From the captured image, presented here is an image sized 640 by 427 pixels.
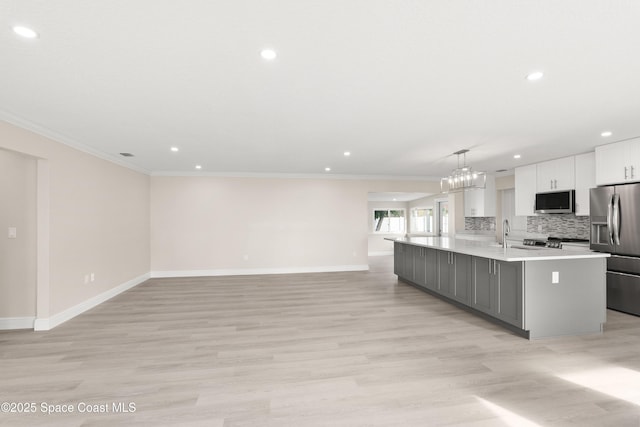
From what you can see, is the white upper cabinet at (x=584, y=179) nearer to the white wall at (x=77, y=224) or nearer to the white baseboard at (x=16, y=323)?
the white wall at (x=77, y=224)

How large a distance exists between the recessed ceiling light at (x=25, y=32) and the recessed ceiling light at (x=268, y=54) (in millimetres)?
1344

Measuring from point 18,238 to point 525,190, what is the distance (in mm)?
8692

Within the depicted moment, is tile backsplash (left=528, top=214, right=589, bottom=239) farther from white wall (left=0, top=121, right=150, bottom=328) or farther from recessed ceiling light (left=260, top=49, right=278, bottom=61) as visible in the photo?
white wall (left=0, top=121, right=150, bottom=328)

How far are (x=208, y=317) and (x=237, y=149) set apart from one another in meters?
2.60

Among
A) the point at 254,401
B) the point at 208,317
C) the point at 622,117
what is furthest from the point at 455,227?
the point at 254,401

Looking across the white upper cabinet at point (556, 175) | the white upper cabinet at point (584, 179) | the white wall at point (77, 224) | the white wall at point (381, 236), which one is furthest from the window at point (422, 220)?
the white wall at point (77, 224)

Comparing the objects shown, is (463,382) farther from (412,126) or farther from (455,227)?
(455,227)

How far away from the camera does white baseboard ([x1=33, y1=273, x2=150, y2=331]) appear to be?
141 inches

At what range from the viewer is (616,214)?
4223 millimetres

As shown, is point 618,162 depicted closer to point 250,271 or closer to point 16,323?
point 250,271

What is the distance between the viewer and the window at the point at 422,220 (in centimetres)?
1082

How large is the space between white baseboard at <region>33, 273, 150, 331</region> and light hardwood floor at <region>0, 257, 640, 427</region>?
0.42 feet

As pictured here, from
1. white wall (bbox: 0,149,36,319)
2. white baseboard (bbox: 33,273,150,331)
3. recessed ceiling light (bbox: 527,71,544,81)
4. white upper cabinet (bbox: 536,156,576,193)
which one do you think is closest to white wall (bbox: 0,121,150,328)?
white baseboard (bbox: 33,273,150,331)

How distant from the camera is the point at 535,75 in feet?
7.36
